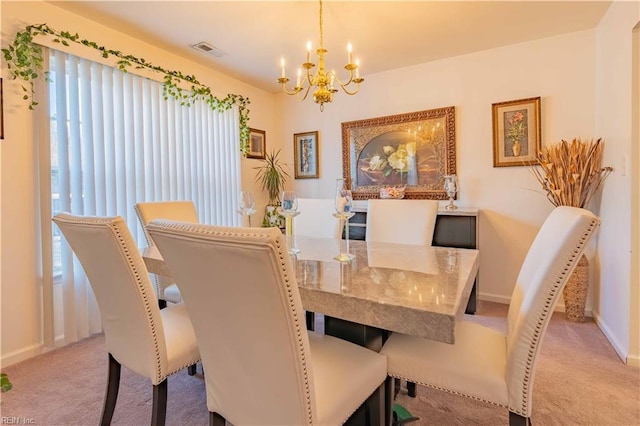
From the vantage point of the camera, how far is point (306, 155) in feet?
14.0

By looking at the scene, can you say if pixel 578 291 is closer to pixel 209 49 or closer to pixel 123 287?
pixel 123 287

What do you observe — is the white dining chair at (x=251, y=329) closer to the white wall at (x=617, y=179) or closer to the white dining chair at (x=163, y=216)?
the white dining chair at (x=163, y=216)

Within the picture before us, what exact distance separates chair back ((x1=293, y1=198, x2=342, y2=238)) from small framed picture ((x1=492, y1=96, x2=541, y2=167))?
5.82 ft

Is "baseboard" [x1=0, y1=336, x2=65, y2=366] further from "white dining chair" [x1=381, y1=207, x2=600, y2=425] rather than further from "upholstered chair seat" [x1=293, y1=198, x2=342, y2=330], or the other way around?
"white dining chair" [x1=381, y1=207, x2=600, y2=425]

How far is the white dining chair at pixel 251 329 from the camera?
2.52ft

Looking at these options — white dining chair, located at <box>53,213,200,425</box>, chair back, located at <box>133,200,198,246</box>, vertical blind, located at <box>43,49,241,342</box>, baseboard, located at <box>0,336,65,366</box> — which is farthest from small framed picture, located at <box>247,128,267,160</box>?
white dining chair, located at <box>53,213,200,425</box>

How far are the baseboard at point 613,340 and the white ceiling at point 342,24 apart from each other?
92.5 inches

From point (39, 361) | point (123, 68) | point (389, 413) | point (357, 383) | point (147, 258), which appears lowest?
point (39, 361)

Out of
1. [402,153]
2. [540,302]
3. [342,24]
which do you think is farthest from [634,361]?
[342,24]

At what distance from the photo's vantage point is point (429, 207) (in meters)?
2.25

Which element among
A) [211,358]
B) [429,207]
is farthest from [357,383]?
[429,207]

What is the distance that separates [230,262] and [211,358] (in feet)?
1.36

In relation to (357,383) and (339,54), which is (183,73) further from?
(357,383)

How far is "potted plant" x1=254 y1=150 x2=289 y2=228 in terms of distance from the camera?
4.17 m
